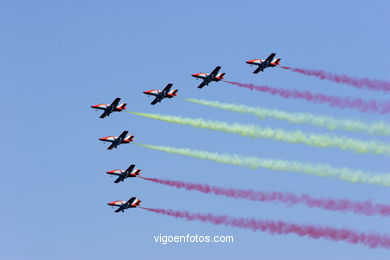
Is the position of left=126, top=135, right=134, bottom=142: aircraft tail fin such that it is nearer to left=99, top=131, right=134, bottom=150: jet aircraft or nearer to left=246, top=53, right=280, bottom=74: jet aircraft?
left=99, top=131, right=134, bottom=150: jet aircraft

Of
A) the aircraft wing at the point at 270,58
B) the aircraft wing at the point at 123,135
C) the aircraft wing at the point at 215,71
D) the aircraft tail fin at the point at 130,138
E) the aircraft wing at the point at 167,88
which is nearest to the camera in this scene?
the aircraft wing at the point at 270,58

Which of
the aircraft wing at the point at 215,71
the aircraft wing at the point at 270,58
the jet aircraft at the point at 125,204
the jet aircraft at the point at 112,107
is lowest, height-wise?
the jet aircraft at the point at 125,204

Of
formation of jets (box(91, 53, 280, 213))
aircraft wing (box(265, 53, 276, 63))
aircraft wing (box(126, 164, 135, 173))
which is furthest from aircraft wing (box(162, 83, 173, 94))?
aircraft wing (box(265, 53, 276, 63))

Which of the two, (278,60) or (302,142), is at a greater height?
(278,60)

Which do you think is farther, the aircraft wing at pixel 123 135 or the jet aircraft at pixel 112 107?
the aircraft wing at pixel 123 135

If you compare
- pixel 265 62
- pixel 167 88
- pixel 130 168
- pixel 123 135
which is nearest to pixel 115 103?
pixel 123 135

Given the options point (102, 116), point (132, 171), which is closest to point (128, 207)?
point (132, 171)

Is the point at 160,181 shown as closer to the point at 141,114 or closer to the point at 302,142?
the point at 141,114

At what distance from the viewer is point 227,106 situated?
112m

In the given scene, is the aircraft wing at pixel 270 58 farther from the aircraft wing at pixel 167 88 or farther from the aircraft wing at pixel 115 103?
the aircraft wing at pixel 115 103

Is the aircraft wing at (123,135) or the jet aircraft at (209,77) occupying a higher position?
the jet aircraft at (209,77)

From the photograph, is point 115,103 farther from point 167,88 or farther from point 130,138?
point 167,88

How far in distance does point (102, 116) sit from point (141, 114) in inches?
279

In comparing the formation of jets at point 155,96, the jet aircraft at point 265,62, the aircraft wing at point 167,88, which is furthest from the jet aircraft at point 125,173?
the jet aircraft at point 265,62
